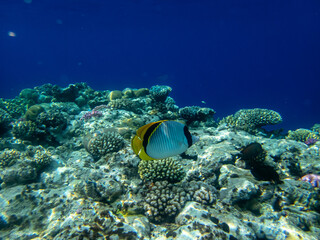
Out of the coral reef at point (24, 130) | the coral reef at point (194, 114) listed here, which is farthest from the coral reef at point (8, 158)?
the coral reef at point (194, 114)

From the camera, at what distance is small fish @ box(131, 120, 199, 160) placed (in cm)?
182

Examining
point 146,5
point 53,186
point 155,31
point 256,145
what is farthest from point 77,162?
point 155,31

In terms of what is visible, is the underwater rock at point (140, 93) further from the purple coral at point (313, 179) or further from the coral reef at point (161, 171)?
the purple coral at point (313, 179)

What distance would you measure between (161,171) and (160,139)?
9.02 feet

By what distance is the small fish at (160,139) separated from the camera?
182cm

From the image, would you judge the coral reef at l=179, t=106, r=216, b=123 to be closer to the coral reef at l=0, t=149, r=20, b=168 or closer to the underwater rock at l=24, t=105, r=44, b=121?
the underwater rock at l=24, t=105, r=44, b=121

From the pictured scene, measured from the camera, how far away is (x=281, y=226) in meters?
3.48

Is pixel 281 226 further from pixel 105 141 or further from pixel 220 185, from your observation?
pixel 105 141

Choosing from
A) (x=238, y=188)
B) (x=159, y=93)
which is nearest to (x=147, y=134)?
(x=238, y=188)

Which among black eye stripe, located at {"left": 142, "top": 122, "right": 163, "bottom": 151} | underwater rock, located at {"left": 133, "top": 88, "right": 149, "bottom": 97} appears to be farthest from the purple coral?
underwater rock, located at {"left": 133, "top": 88, "right": 149, "bottom": 97}

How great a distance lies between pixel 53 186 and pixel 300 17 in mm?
92187

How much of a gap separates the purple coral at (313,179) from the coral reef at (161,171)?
402 cm

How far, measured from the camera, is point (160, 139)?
185 cm

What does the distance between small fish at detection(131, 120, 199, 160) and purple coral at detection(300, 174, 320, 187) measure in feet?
17.7
